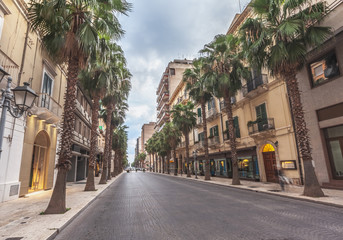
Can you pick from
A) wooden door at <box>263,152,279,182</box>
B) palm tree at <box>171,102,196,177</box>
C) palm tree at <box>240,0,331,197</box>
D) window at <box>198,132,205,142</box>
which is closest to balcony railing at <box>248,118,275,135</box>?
wooden door at <box>263,152,279,182</box>

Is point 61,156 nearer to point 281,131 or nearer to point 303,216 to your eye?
point 303,216

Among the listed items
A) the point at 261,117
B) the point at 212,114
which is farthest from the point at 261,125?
the point at 212,114

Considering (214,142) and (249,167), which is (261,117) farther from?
(214,142)

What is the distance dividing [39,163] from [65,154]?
28.0 ft

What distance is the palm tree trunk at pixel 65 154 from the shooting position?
7.12m

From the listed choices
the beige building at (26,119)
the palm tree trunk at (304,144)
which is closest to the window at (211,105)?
the palm tree trunk at (304,144)

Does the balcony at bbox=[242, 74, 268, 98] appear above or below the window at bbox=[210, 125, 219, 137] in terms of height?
above

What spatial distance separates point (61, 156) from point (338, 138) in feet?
49.4

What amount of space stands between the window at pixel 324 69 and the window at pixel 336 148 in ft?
10.8

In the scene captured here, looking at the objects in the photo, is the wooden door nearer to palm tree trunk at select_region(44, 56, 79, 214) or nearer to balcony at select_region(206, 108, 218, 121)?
balcony at select_region(206, 108, 218, 121)

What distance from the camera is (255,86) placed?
63.2 ft

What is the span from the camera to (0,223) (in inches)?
231

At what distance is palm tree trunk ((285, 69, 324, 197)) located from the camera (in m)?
9.43

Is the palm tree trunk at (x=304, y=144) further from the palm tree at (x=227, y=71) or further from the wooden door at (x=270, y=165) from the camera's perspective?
the wooden door at (x=270, y=165)
